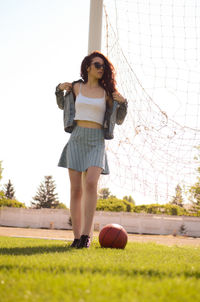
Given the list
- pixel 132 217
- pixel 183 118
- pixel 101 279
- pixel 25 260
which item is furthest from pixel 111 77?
pixel 132 217

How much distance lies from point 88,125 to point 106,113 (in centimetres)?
27

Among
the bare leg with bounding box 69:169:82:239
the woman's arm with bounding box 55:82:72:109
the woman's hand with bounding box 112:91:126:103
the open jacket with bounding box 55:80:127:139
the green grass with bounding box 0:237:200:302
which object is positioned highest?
the woman's arm with bounding box 55:82:72:109

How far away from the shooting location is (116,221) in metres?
24.2

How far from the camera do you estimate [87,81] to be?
4.39 metres

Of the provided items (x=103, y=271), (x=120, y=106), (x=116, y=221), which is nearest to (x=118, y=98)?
(x=120, y=106)

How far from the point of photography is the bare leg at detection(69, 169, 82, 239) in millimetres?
4027

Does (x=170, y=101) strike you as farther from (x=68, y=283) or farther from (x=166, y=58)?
(x=68, y=283)

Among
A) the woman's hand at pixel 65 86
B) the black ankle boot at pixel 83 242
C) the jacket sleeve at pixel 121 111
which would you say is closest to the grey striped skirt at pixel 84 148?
the jacket sleeve at pixel 121 111

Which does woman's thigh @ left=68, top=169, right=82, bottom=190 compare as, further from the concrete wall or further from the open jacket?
the concrete wall

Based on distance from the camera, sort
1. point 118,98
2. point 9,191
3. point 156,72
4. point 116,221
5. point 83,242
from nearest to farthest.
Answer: point 83,242, point 118,98, point 156,72, point 116,221, point 9,191

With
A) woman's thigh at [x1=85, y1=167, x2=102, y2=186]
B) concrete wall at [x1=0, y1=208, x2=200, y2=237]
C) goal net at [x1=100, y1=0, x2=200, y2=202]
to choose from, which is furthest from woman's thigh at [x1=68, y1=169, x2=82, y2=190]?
concrete wall at [x1=0, y1=208, x2=200, y2=237]

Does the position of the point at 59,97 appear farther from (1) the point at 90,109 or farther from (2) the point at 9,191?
(2) the point at 9,191

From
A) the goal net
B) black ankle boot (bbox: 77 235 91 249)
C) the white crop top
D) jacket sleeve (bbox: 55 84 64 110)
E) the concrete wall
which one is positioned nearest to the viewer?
black ankle boot (bbox: 77 235 91 249)

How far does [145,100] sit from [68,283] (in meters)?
6.02
